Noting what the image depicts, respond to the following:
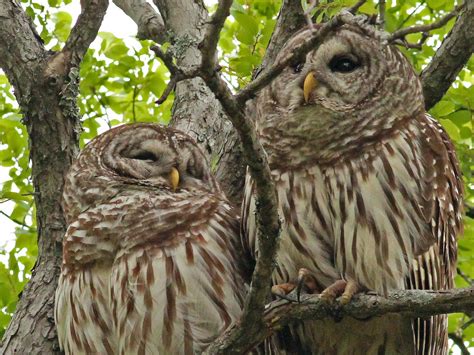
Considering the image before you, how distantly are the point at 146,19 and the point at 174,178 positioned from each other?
1898mm

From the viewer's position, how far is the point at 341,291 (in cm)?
385

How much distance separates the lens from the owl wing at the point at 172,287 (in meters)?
4.17

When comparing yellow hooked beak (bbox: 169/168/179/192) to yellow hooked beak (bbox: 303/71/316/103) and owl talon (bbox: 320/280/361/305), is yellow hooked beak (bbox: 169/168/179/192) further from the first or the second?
owl talon (bbox: 320/280/361/305)

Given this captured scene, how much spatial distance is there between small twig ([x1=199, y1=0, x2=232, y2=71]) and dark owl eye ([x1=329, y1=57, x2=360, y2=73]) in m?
1.72

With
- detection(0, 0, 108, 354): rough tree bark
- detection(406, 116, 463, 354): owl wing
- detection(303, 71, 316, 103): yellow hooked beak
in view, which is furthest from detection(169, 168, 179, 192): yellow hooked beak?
detection(406, 116, 463, 354): owl wing

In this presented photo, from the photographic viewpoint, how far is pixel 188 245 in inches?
168

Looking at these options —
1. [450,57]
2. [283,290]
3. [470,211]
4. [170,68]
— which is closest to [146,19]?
[450,57]

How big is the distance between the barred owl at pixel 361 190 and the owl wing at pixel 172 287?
0.65 feet

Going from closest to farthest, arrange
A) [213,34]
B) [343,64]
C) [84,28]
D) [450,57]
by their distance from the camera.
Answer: [213,34] < [343,64] < [450,57] < [84,28]

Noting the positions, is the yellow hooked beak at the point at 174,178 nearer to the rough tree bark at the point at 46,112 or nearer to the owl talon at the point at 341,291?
the rough tree bark at the point at 46,112

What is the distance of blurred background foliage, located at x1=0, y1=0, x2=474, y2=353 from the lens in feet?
18.7

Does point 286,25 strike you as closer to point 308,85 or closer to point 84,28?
point 308,85

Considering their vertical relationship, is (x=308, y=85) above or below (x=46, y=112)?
below

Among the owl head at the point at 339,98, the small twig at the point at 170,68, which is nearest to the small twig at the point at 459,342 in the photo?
the owl head at the point at 339,98
